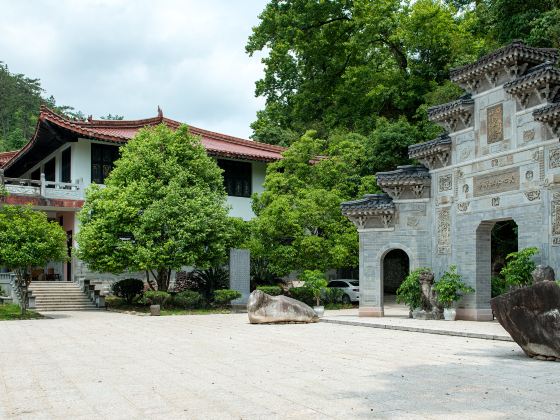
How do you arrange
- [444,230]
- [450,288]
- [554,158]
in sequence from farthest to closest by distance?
[444,230] → [450,288] → [554,158]

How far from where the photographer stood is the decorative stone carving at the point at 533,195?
16703 millimetres

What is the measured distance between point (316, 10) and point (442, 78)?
32.0 ft

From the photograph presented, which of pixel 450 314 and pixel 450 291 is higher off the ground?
pixel 450 291

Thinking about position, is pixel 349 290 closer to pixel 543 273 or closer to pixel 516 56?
pixel 543 273

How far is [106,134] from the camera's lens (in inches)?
1133

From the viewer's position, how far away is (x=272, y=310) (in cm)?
1822

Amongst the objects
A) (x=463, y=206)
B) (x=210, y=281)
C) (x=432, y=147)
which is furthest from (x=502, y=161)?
(x=210, y=281)

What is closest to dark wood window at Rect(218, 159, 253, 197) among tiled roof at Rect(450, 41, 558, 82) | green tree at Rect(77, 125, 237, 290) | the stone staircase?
green tree at Rect(77, 125, 237, 290)

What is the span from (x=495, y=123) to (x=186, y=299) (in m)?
13.0

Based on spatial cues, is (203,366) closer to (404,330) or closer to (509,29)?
(404,330)

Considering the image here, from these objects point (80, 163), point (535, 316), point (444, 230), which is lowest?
point (535, 316)


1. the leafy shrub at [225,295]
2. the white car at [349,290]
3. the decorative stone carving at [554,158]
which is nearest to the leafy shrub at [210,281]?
the leafy shrub at [225,295]

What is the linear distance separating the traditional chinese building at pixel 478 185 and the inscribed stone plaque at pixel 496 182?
0.09 feet

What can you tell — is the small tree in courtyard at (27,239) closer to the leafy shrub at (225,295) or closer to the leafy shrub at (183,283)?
the leafy shrub at (225,295)
